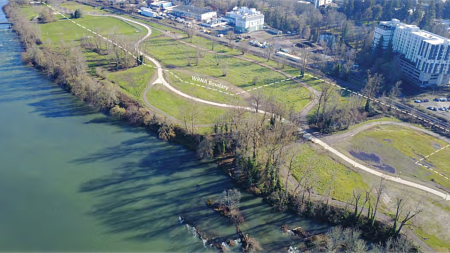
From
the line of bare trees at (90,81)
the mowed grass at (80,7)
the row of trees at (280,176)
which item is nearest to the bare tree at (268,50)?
the row of trees at (280,176)

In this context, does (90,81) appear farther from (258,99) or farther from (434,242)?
(434,242)

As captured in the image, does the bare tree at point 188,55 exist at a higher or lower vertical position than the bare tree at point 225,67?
higher

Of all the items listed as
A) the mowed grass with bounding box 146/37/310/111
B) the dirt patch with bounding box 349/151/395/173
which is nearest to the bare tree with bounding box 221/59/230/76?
the mowed grass with bounding box 146/37/310/111

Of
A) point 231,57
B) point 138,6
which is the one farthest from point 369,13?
point 138,6

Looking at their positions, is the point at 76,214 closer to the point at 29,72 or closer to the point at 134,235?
the point at 134,235

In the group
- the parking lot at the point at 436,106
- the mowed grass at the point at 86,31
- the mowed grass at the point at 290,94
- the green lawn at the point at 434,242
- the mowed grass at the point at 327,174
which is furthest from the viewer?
the mowed grass at the point at 86,31

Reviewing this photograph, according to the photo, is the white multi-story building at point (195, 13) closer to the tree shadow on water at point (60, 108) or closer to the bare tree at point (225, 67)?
the bare tree at point (225, 67)

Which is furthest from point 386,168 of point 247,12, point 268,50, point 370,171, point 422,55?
point 247,12

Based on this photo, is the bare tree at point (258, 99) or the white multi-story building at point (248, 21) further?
the white multi-story building at point (248, 21)
